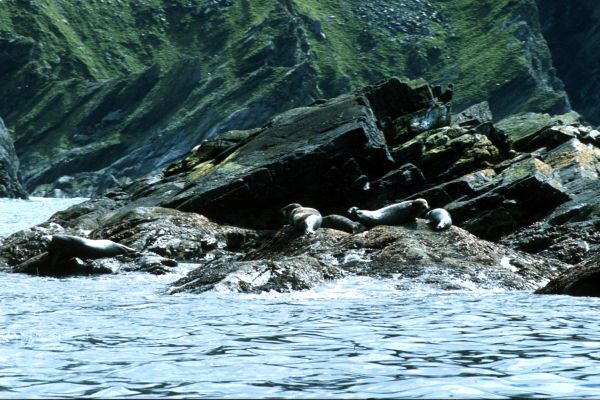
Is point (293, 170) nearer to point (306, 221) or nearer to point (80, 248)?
point (306, 221)

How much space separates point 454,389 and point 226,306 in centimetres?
942

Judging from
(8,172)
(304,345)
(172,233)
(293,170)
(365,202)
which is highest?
(8,172)

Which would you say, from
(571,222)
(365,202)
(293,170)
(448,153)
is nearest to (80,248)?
(293,170)

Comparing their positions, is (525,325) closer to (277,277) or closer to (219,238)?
(277,277)

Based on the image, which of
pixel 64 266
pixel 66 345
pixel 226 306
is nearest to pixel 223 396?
pixel 66 345

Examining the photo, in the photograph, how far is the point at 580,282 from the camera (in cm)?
2112

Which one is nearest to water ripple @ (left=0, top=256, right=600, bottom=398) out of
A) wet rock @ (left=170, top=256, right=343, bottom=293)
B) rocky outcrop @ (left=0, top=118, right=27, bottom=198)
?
wet rock @ (left=170, top=256, right=343, bottom=293)

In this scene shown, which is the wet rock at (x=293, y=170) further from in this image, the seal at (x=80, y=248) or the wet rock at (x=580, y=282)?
the wet rock at (x=580, y=282)

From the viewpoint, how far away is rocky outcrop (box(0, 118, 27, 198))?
540 ft

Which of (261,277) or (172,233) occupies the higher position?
(172,233)

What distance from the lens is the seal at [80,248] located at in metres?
30.7

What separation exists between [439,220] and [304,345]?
1523 centimetres

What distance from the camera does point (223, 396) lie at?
10.3 metres

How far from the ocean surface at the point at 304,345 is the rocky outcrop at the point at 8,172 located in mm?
149955
